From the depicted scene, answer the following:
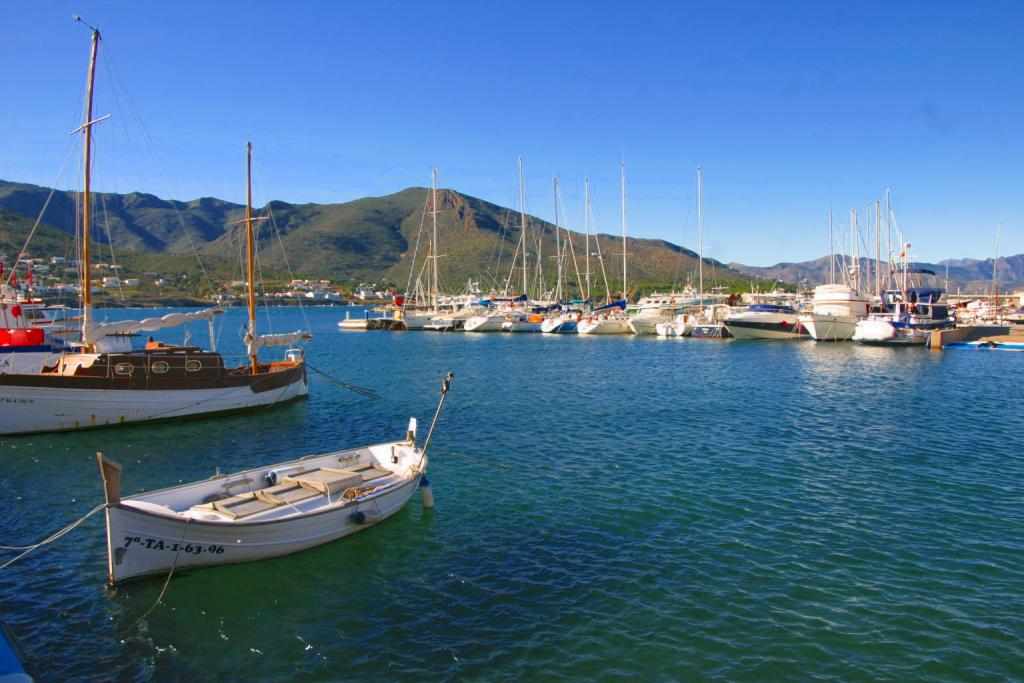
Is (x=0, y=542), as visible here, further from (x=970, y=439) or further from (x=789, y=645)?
(x=970, y=439)

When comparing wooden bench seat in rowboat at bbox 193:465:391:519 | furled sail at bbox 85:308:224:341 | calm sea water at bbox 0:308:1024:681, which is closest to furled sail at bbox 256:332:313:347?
furled sail at bbox 85:308:224:341

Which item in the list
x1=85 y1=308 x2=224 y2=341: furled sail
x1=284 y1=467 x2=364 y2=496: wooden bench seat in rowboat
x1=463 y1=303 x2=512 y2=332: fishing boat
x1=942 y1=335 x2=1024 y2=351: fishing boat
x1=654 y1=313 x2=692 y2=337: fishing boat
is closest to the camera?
Answer: x1=284 y1=467 x2=364 y2=496: wooden bench seat in rowboat

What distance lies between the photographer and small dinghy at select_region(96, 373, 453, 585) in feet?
40.1

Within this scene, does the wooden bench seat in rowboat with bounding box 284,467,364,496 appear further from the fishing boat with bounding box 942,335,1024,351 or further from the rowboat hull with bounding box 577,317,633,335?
the rowboat hull with bounding box 577,317,633,335

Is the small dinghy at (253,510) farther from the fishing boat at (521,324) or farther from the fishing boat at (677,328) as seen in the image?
the fishing boat at (521,324)

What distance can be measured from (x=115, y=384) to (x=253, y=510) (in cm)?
1623

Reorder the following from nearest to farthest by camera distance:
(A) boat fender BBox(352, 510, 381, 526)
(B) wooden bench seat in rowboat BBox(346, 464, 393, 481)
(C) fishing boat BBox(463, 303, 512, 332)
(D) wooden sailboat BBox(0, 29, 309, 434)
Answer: (A) boat fender BBox(352, 510, 381, 526) < (B) wooden bench seat in rowboat BBox(346, 464, 393, 481) < (D) wooden sailboat BBox(0, 29, 309, 434) < (C) fishing boat BBox(463, 303, 512, 332)

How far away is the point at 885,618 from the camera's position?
1160 cm

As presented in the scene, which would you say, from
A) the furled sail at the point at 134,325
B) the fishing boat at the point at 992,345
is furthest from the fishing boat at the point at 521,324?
the furled sail at the point at 134,325

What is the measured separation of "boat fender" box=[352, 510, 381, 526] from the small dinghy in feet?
0.08

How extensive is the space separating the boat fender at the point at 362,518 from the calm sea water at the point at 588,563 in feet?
1.16

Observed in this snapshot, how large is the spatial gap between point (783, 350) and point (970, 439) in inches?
1679

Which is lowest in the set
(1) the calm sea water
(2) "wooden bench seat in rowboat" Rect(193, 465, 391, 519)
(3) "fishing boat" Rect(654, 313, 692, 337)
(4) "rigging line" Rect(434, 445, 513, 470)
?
(1) the calm sea water

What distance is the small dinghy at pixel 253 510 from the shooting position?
12.2 m
